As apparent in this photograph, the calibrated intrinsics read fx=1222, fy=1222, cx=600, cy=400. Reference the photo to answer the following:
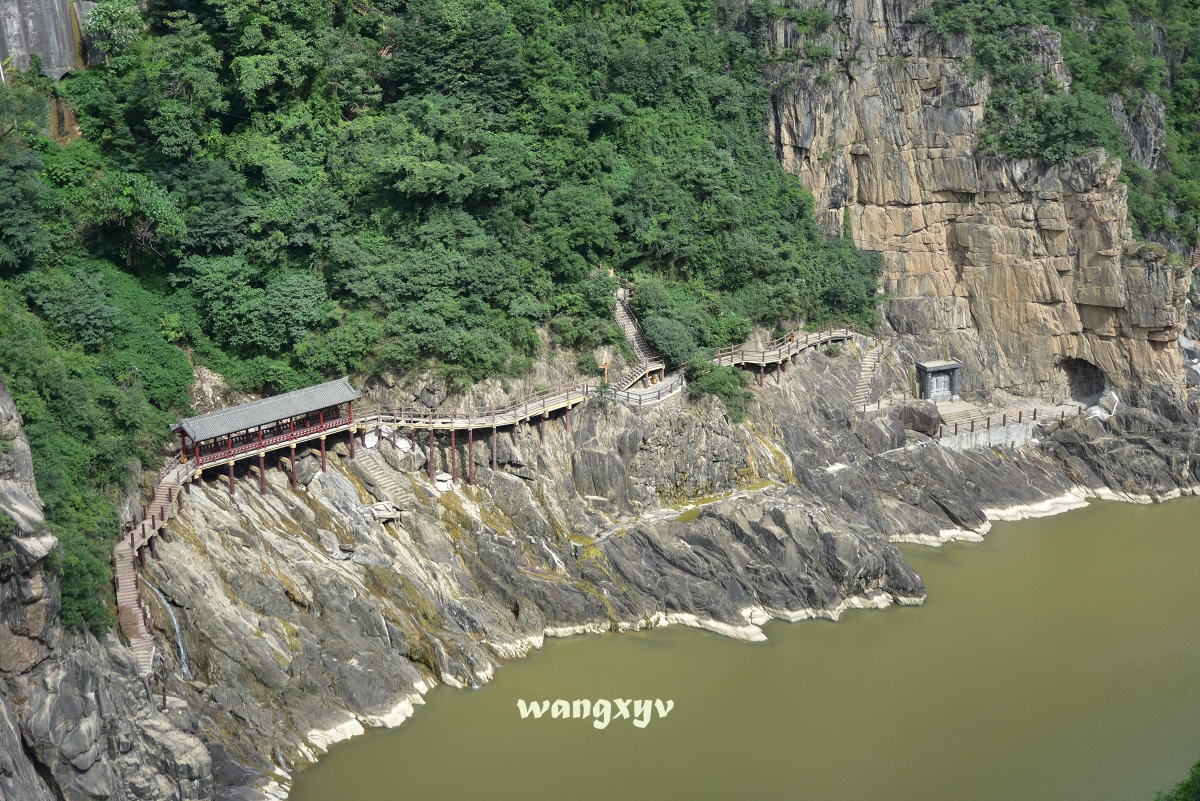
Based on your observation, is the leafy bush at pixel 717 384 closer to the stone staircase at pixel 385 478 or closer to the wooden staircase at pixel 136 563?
the stone staircase at pixel 385 478

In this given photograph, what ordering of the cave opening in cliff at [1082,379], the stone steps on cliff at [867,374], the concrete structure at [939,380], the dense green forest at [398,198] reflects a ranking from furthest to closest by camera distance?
the cave opening in cliff at [1082,379] < the concrete structure at [939,380] < the stone steps on cliff at [867,374] < the dense green forest at [398,198]

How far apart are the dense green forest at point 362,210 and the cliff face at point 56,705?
5342 mm

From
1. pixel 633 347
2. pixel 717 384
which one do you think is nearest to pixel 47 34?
pixel 633 347

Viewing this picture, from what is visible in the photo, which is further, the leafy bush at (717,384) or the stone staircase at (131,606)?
the leafy bush at (717,384)

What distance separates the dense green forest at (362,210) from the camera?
37.6 m

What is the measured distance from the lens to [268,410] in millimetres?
36812

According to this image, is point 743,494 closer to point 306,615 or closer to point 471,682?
point 471,682

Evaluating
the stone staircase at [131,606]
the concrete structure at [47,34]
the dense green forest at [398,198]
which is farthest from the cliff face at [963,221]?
the stone staircase at [131,606]

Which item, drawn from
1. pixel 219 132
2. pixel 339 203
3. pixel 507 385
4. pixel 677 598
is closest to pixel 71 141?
pixel 219 132

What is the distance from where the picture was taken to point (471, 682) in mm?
34188

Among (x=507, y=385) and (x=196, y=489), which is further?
(x=507, y=385)

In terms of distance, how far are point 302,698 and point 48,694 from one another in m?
7.67

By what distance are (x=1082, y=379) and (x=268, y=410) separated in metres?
35.6

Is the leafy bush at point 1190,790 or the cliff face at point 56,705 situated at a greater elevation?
the cliff face at point 56,705
